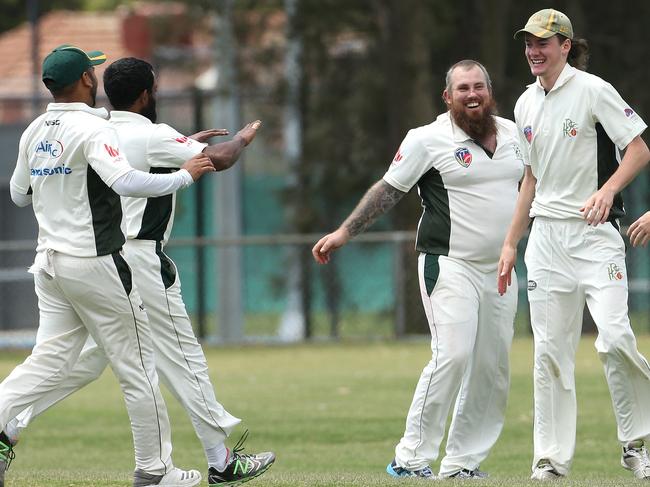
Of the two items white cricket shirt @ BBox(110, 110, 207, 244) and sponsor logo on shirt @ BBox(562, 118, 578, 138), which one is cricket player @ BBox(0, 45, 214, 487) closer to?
white cricket shirt @ BBox(110, 110, 207, 244)

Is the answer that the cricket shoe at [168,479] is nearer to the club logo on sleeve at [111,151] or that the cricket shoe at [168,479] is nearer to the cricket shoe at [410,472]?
the cricket shoe at [410,472]

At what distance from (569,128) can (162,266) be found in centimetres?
226

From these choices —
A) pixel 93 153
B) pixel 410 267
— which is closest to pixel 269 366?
pixel 410 267

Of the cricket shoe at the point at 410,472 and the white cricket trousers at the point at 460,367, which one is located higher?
the white cricket trousers at the point at 460,367

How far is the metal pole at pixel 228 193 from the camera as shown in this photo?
21797 millimetres

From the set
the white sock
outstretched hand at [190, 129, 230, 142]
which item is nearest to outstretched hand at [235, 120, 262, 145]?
outstretched hand at [190, 129, 230, 142]

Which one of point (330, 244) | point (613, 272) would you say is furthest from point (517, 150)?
point (330, 244)

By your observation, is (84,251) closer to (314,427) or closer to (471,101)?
(471,101)

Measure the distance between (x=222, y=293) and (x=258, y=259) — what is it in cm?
152

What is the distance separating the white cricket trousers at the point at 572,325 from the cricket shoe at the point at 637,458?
0.14ft

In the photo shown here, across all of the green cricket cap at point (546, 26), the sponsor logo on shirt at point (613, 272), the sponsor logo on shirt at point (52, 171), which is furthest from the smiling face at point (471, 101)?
the sponsor logo on shirt at point (52, 171)

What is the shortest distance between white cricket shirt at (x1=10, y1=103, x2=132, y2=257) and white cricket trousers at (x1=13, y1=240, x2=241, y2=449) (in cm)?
60

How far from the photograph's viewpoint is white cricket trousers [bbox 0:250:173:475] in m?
7.25

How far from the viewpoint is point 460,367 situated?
8406 millimetres
